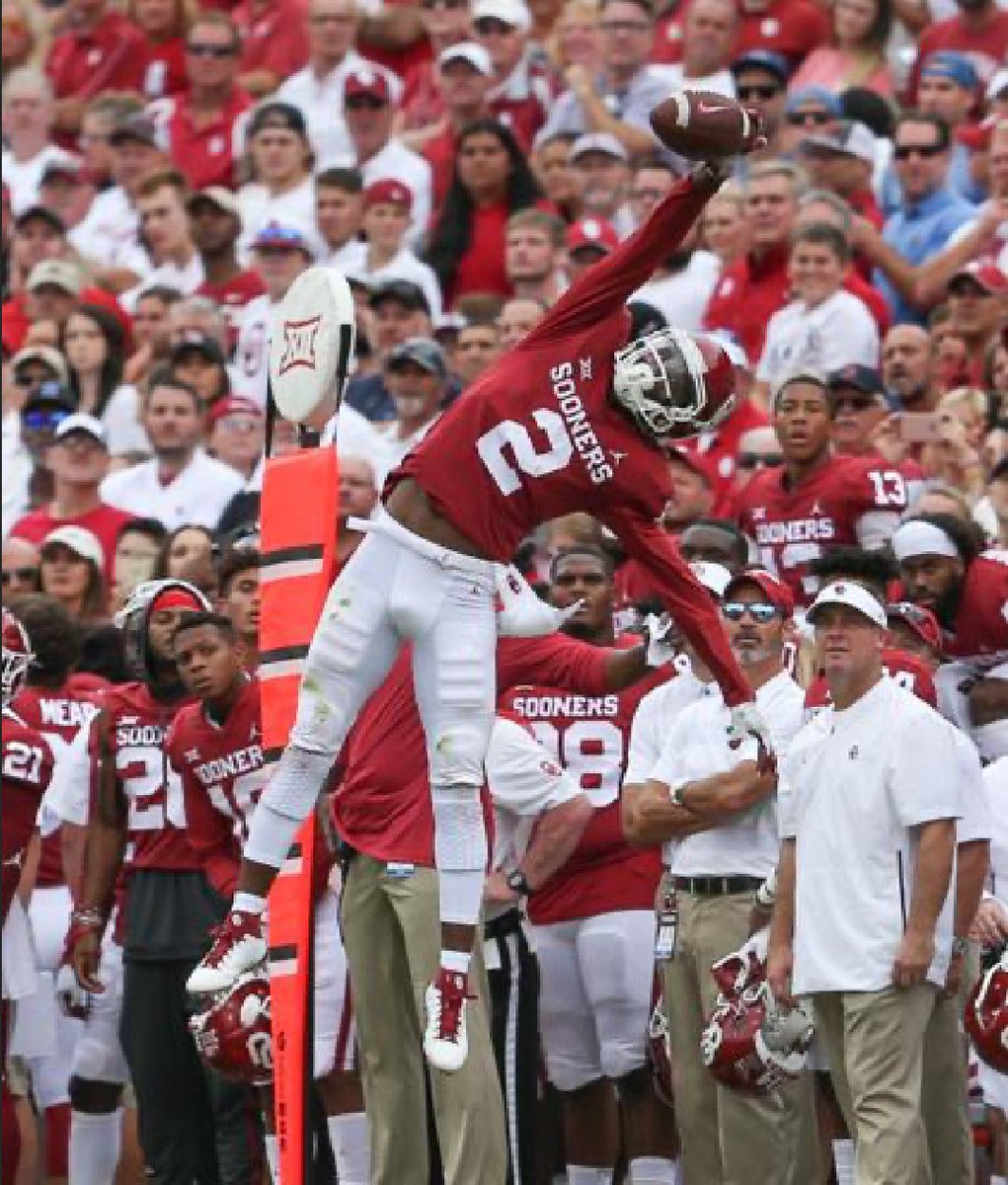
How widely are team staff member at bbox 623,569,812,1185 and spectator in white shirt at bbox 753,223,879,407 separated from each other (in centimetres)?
354

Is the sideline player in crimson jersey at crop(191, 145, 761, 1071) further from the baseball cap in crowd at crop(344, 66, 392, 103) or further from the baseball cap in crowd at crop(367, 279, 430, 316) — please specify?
the baseball cap in crowd at crop(344, 66, 392, 103)

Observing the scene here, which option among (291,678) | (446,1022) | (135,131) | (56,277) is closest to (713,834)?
(291,678)

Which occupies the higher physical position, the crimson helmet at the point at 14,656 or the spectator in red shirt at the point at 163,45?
the spectator in red shirt at the point at 163,45

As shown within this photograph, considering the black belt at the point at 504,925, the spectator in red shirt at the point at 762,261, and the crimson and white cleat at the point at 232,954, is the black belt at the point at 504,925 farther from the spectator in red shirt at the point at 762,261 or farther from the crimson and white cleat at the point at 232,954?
the spectator in red shirt at the point at 762,261

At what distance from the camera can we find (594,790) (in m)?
11.0

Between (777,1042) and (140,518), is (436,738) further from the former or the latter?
(140,518)

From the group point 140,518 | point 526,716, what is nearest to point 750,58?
point 140,518

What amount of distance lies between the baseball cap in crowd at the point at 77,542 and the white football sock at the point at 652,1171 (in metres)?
3.96

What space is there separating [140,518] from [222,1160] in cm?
364

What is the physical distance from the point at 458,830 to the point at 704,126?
Answer: 1.93m

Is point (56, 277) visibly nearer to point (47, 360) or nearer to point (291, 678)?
point (47, 360)

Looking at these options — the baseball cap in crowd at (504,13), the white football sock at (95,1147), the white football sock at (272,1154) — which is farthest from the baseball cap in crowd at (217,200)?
the white football sock at (272,1154)

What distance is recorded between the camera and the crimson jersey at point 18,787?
11.6m

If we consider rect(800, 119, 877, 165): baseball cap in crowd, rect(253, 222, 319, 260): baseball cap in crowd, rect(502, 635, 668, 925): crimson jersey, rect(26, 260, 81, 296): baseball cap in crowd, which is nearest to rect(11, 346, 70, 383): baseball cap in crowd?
rect(26, 260, 81, 296): baseball cap in crowd
